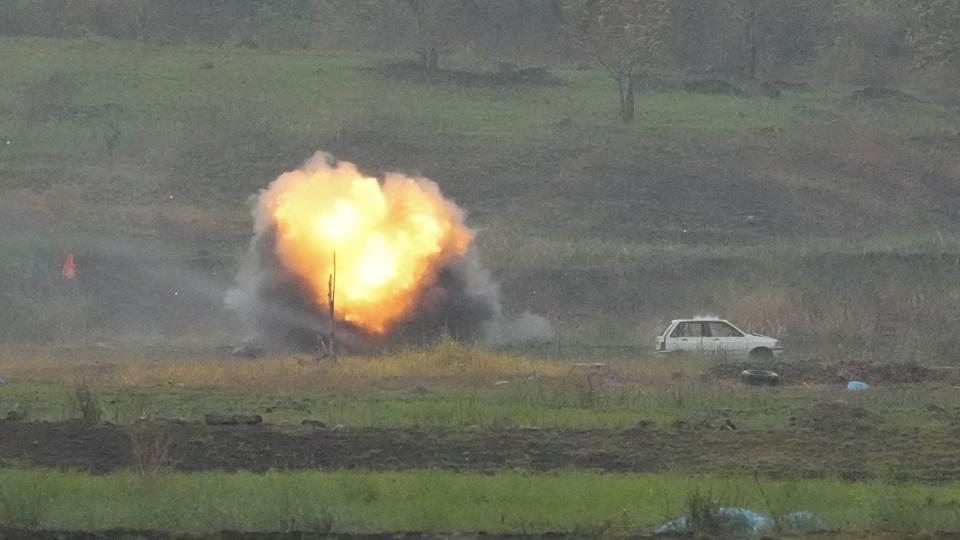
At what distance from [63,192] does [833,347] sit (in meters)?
31.1

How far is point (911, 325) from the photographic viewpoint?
168 feet

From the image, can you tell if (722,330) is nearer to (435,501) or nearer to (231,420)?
(231,420)

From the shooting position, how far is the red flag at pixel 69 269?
176 feet

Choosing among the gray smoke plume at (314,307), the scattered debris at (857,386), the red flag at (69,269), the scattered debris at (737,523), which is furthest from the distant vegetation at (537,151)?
the scattered debris at (737,523)

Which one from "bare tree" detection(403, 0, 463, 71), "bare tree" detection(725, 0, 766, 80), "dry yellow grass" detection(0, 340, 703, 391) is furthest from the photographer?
"bare tree" detection(725, 0, 766, 80)

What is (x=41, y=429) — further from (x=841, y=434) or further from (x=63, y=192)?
(x=63, y=192)

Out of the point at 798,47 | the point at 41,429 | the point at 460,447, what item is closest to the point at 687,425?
the point at 460,447

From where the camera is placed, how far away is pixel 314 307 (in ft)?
149

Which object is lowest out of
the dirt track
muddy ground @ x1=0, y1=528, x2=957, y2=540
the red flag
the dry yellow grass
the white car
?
muddy ground @ x1=0, y1=528, x2=957, y2=540

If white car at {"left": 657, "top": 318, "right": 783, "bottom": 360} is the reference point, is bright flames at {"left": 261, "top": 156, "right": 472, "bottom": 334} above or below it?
above

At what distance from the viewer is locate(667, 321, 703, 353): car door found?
4400 cm

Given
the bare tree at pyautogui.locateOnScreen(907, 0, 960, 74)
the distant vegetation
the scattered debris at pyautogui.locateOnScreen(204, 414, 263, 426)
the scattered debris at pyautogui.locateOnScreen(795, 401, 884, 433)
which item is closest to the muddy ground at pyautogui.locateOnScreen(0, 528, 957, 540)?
A: the scattered debris at pyautogui.locateOnScreen(204, 414, 263, 426)

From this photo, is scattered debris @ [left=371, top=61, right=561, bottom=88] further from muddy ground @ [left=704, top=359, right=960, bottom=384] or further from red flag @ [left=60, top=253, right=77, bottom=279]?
muddy ground @ [left=704, top=359, right=960, bottom=384]

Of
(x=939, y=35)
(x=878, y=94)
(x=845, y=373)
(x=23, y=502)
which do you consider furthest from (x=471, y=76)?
(x=23, y=502)
